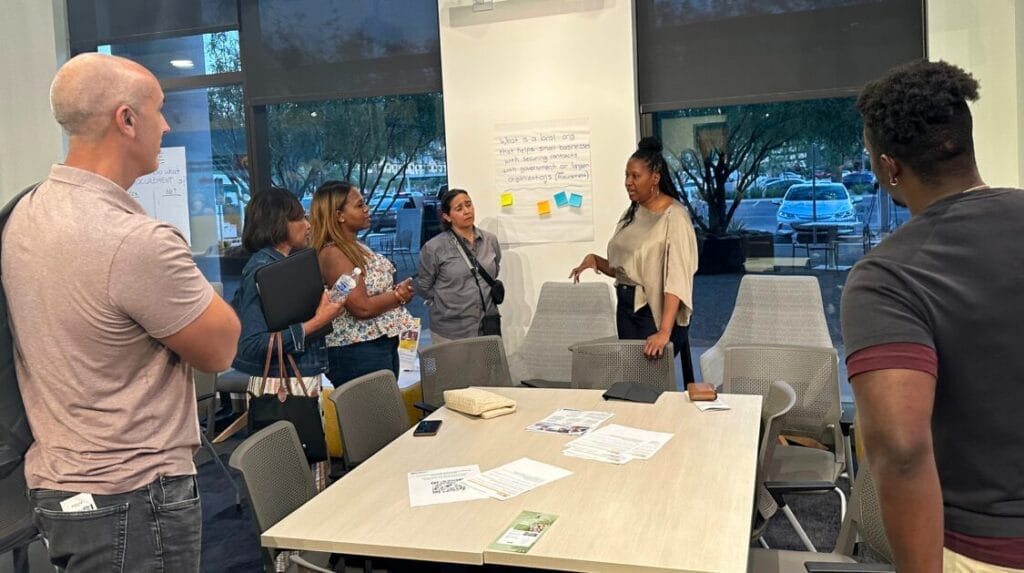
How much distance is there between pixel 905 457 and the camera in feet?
4.24

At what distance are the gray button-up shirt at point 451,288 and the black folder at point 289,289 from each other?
4.72 ft

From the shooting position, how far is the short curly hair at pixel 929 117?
4.41 ft

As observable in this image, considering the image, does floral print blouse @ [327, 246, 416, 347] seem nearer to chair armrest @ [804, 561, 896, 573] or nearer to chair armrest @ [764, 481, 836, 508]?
chair armrest @ [764, 481, 836, 508]

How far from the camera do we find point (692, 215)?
536 cm

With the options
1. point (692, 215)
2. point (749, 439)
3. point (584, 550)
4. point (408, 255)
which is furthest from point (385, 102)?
point (584, 550)

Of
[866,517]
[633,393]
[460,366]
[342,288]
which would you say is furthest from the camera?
[460,366]

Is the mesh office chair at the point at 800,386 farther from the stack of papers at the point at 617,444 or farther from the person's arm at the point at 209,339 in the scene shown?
the person's arm at the point at 209,339

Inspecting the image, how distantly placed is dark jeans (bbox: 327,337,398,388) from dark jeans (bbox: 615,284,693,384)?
1190 millimetres

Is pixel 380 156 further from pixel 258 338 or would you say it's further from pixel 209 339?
pixel 209 339

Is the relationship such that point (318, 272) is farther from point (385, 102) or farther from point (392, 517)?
point (385, 102)

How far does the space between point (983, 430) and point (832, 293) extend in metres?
4.02

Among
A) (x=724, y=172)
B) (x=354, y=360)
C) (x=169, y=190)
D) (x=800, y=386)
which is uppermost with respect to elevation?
(x=169, y=190)

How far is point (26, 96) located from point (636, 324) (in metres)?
4.01

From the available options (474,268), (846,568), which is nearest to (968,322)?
(846,568)
